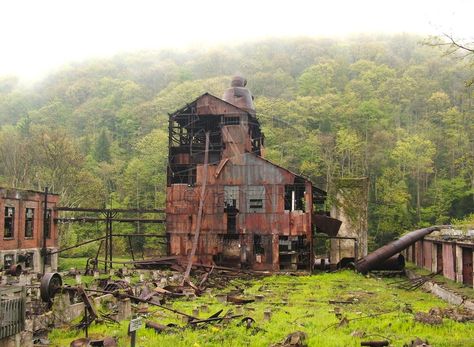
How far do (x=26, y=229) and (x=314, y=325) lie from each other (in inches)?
971

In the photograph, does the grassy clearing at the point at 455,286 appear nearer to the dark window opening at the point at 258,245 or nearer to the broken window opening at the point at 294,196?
the broken window opening at the point at 294,196

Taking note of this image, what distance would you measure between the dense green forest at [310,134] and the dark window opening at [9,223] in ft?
40.4

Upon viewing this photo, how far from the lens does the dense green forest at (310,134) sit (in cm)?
4588

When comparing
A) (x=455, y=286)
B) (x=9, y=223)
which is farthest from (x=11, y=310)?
(x=9, y=223)

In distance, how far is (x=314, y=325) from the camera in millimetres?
13195

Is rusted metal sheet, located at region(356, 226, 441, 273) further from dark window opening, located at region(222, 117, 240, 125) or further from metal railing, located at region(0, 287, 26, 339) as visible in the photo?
metal railing, located at region(0, 287, 26, 339)

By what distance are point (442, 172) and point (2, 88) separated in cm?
10247

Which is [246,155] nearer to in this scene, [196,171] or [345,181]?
[196,171]

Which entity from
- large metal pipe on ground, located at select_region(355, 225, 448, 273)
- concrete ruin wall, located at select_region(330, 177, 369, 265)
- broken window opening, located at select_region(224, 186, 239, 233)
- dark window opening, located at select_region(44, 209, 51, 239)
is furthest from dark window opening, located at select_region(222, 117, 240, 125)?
dark window opening, located at select_region(44, 209, 51, 239)

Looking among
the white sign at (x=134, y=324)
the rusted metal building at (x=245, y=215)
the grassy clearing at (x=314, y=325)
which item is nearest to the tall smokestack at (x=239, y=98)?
the rusted metal building at (x=245, y=215)

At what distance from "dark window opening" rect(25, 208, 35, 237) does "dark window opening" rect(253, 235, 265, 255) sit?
15.4 m

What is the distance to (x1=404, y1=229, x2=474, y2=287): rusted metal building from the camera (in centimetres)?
2070

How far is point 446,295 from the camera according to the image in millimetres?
18953

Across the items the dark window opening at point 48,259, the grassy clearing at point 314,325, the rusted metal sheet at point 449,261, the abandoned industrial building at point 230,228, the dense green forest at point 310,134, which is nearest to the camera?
the grassy clearing at point 314,325
